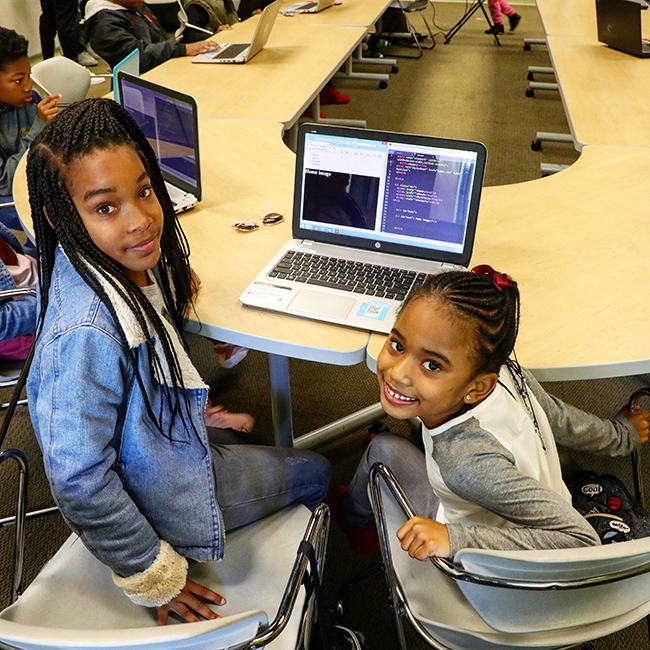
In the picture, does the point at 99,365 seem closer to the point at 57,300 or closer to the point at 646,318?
the point at 57,300

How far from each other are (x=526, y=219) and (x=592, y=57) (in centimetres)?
185

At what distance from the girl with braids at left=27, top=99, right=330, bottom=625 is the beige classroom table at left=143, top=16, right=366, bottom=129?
110cm

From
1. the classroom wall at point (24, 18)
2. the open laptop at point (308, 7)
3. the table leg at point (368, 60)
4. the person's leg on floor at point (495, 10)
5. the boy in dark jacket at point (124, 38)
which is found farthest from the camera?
the person's leg on floor at point (495, 10)

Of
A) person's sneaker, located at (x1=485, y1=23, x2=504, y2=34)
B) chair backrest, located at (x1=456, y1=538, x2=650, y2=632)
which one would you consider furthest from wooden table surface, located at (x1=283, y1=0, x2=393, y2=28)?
chair backrest, located at (x1=456, y1=538, x2=650, y2=632)

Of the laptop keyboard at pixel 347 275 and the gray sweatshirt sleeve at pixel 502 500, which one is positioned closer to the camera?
the gray sweatshirt sleeve at pixel 502 500

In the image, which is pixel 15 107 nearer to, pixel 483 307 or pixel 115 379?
pixel 115 379

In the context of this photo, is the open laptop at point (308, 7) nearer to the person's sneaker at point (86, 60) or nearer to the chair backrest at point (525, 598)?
the person's sneaker at point (86, 60)

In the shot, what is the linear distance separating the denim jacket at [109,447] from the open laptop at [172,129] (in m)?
0.68

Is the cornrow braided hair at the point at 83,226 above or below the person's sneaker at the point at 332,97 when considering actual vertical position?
above

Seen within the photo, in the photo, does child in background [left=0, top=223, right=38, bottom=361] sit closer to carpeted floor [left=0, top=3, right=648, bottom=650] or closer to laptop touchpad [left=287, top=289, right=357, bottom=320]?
carpeted floor [left=0, top=3, right=648, bottom=650]

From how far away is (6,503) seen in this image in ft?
6.09

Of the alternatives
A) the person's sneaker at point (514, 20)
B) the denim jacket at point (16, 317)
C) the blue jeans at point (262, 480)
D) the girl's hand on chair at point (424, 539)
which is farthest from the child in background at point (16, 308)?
the person's sneaker at point (514, 20)

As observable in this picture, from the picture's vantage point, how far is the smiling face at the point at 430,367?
3.45ft

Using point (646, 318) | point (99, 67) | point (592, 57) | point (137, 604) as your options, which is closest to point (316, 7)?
point (592, 57)
